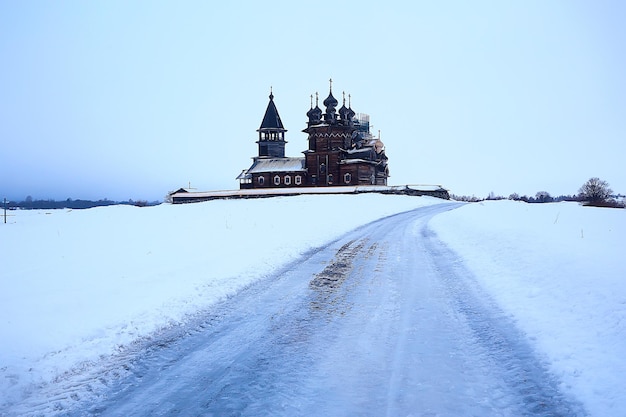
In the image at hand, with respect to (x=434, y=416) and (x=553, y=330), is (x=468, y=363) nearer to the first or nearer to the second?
(x=434, y=416)

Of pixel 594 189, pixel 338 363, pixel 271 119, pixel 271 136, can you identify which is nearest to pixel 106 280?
pixel 338 363

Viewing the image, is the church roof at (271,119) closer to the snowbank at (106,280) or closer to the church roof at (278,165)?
the church roof at (278,165)

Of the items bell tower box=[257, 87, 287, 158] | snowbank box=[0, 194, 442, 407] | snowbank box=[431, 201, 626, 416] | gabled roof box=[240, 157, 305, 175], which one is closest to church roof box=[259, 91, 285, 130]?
bell tower box=[257, 87, 287, 158]

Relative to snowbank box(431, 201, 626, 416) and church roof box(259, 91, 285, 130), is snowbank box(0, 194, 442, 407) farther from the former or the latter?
church roof box(259, 91, 285, 130)

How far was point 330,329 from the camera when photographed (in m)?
4.99

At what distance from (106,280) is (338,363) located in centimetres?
555

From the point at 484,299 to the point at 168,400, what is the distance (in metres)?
5.02

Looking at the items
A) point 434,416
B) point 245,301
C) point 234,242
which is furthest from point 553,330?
point 234,242

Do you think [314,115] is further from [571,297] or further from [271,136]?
[571,297]

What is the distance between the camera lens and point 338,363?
3967mm

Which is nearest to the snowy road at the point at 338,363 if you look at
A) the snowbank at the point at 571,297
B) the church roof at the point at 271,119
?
the snowbank at the point at 571,297

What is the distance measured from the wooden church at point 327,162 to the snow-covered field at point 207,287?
149 ft

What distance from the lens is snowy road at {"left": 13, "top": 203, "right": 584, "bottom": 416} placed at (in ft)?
10.6

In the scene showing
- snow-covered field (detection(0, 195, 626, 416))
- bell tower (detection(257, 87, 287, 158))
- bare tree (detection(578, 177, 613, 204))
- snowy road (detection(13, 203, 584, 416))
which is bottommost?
snowy road (detection(13, 203, 584, 416))
